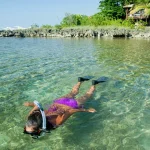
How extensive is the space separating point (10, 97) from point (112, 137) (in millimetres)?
4930

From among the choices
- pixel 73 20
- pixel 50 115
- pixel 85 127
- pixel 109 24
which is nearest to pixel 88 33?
pixel 109 24

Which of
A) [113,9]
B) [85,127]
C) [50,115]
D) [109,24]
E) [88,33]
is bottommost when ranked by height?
[85,127]

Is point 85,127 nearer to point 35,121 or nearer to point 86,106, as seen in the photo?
point 86,106

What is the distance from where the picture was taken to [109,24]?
61.8 m

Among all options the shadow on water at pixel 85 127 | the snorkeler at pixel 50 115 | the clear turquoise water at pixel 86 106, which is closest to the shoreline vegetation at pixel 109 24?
the clear turquoise water at pixel 86 106

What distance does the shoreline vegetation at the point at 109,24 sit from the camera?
51.8 m

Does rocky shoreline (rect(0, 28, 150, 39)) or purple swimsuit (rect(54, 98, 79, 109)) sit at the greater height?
rocky shoreline (rect(0, 28, 150, 39))

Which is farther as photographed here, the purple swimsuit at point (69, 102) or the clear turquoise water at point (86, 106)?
the purple swimsuit at point (69, 102)

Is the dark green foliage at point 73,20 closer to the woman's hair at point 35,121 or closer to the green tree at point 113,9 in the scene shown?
the green tree at point 113,9

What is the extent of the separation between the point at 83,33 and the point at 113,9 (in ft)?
55.4

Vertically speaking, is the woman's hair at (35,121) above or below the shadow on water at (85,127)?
above

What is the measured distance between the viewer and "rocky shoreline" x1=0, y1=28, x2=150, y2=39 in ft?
163

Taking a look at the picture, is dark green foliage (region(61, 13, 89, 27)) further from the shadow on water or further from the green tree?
the shadow on water

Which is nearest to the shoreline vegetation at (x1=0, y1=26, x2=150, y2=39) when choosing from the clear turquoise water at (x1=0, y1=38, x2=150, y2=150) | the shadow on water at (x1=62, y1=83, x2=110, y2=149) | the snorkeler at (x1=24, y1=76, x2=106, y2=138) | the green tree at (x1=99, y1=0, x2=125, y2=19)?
the green tree at (x1=99, y1=0, x2=125, y2=19)
